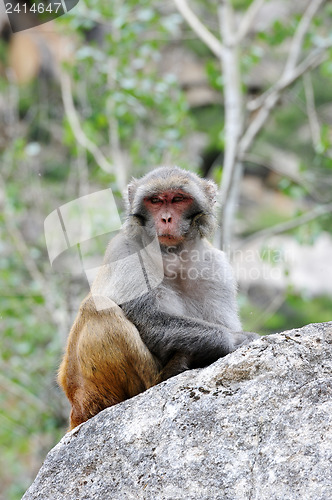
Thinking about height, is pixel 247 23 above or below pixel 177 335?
above

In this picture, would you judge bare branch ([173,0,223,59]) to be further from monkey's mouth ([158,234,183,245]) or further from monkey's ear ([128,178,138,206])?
monkey's mouth ([158,234,183,245])

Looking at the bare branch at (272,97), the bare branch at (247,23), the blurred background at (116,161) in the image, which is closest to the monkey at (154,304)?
the blurred background at (116,161)

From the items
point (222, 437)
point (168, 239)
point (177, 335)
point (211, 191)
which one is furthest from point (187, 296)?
point (222, 437)

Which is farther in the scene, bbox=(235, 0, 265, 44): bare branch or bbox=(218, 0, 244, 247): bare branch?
bbox=(235, 0, 265, 44): bare branch

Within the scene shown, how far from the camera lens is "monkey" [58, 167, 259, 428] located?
3703 mm

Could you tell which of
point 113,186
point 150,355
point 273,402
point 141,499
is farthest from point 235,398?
point 113,186

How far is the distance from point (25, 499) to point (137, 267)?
1.61m

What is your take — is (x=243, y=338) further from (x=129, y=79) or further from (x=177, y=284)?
(x=129, y=79)

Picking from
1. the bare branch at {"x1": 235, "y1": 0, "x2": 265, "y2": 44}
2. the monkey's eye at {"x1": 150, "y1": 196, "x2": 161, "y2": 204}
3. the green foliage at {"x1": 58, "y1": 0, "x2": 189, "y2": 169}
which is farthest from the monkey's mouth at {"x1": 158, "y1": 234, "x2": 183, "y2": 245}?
the bare branch at {"x1": 235, "y1": 0, "x2": 265, "y2": 44}

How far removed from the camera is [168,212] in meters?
4.11

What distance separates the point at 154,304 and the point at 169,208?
2.17 feet

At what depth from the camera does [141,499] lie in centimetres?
271

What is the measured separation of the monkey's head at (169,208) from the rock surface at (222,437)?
1186mm

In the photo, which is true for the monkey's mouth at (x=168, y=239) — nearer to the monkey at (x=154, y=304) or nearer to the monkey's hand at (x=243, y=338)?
the monkey at (x=154, y=304)
